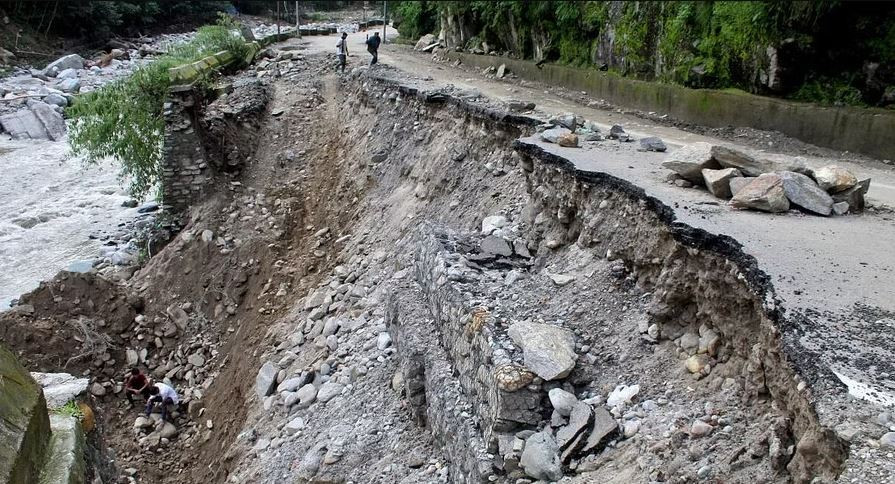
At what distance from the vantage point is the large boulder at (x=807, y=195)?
175 inches

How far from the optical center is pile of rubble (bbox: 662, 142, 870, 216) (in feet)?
14.6

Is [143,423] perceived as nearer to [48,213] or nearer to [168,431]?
[168,431]

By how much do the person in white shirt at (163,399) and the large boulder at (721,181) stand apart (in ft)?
23.8

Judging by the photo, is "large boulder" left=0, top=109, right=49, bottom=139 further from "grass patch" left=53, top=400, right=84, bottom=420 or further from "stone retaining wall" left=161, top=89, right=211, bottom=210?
"grass patch" left=53, top=400, right=84, bottom=420

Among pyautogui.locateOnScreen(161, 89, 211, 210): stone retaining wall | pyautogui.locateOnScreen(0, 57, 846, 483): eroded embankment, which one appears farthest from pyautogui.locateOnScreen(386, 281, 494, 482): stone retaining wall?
pyautogui.locateOnScreen(161, 89, 211, 210): stone retaining wall

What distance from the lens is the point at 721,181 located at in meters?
4.77

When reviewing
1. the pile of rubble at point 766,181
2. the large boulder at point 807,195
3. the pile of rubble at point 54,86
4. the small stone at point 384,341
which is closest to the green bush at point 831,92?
the pile of rubble at point 766,181

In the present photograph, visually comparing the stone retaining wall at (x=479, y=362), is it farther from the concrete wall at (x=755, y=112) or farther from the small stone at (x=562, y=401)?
the concrete wall at (x=755, y=112)

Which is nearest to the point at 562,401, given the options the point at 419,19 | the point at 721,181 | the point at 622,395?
the point at 622,395

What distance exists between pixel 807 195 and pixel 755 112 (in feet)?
16.1

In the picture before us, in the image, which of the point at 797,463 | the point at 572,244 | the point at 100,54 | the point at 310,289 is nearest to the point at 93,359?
the point at 310,289

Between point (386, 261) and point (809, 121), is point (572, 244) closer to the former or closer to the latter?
point (386, 261)

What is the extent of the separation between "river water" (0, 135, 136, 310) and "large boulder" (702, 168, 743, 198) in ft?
37.9

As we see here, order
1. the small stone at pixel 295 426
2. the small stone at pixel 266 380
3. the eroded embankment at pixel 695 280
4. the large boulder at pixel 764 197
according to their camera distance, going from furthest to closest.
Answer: the small stone at pixel 266 380, the small stone at pixel 295 426, the large boulder at pixel 764 197, the eroded embankment at pixel 695 280
